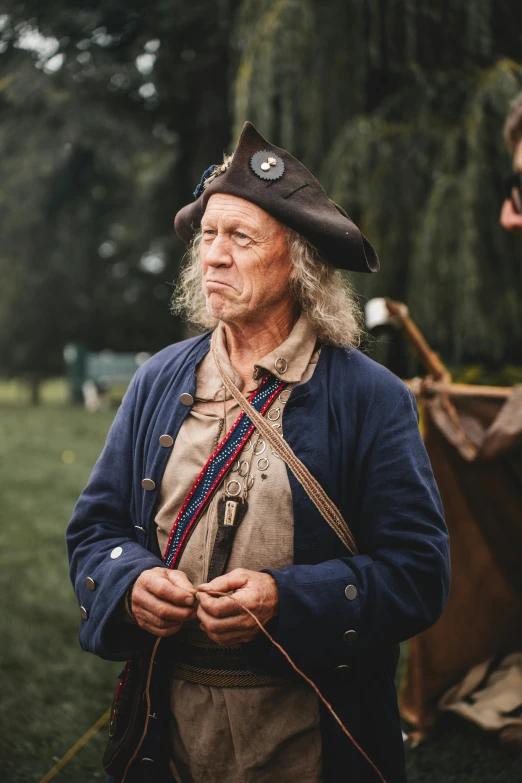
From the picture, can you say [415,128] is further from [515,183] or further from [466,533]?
[466,533]

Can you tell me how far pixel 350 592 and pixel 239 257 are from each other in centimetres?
81

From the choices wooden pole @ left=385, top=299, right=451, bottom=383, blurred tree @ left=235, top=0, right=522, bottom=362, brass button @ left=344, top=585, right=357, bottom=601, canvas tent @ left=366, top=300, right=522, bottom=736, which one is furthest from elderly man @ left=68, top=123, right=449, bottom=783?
blurred tree @ left=235, top=0, right=522, bottom=362

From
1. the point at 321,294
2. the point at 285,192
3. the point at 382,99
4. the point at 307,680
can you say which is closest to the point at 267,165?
the point at 285,192

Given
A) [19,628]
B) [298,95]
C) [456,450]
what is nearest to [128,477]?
[456,450]

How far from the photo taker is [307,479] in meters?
1.70

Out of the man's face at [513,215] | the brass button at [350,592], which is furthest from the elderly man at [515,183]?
the brass button at [350,592]

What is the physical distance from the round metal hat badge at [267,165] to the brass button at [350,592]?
0.95 m

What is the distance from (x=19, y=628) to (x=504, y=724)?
269cm

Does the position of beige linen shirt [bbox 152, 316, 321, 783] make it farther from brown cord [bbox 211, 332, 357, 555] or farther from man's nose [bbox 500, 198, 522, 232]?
man's nose [bbox 500, 198, 522, 232]

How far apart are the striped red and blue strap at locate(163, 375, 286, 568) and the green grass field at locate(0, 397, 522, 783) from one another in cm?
166

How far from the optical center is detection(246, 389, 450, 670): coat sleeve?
1.60m

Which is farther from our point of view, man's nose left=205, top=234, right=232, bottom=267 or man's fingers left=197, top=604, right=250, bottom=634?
man's nose left=205, top=234, right=232, bottom=267

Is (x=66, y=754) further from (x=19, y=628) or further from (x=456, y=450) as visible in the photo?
(x=456, y=450)

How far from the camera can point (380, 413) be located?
1751mm
